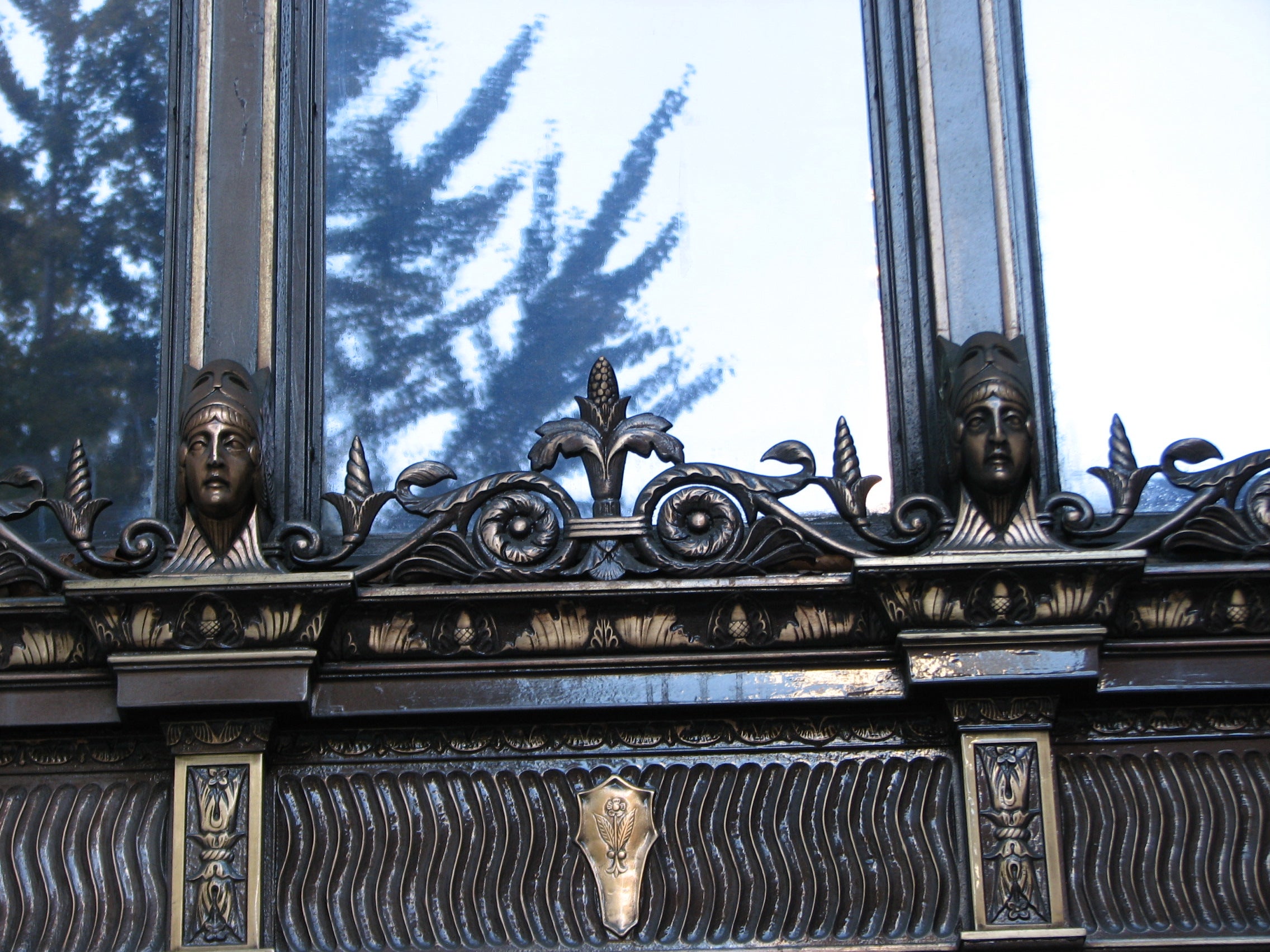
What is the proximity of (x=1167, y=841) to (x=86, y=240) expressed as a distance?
3.71 meters

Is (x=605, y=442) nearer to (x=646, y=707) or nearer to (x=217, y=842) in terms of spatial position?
(x=646, y=707)

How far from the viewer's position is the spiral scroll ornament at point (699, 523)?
183 inches

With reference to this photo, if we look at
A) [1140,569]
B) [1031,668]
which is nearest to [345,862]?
Result: [1031,668]

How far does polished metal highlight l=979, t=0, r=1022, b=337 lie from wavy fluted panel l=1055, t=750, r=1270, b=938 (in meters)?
1.28

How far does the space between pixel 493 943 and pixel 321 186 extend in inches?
95.8

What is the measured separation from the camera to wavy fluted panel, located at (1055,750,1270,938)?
446 cm

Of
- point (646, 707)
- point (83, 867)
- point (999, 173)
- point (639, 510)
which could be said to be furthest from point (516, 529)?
point (999, 173)

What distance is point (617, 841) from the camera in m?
4.54

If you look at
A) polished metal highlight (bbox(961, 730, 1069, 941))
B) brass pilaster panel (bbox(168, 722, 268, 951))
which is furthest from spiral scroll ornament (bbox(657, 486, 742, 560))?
brass pilaster panel (bbox(168, 722, 268, 951))

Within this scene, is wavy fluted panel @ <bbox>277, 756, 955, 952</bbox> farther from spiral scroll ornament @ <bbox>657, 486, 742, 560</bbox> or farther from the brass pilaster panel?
spiral scroll ornament @ <bbox>657, 486, 742, 560</bbox>

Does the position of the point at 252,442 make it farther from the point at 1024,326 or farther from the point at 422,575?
the point at 1024,326

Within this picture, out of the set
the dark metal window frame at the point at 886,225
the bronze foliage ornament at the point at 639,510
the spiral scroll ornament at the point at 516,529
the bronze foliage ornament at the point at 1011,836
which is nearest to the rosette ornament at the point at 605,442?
the bronze foliage ornament at the point at 639,510

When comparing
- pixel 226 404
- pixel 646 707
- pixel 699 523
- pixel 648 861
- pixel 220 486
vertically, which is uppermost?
pixel 226 404

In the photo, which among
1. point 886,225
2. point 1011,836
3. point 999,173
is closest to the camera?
point 1011,836
